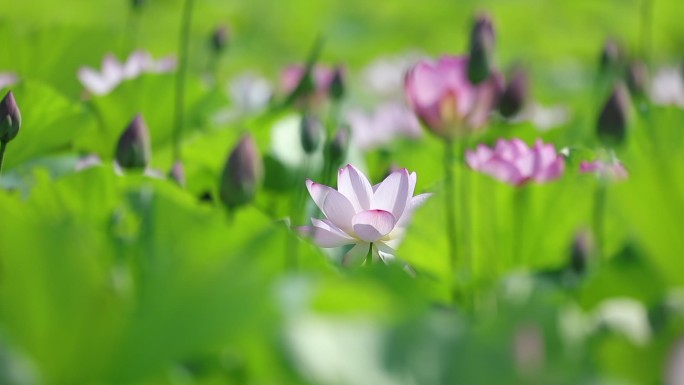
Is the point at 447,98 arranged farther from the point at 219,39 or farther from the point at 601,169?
the point at 219,39

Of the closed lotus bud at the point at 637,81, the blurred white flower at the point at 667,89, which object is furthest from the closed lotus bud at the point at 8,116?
the blurred white flower at the point at 667,89

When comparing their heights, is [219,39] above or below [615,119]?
above

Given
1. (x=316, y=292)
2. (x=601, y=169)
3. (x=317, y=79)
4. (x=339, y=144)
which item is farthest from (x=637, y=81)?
(x=316, y=292)

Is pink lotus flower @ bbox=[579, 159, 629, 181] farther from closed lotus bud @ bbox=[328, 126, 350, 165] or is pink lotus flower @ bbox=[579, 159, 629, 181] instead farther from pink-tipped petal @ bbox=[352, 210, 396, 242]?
closed lotus bud @ bbox=[328, 126, 350, 165]

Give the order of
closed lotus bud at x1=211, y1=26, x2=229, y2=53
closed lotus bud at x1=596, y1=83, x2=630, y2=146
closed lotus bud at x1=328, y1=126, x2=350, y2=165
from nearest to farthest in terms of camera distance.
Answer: closed lotus bud at x1=596, y1=83, x2=630, y2=146 < closed lotus bud at x1=328, y1=126, x2=350, y2=165 < closed lotus bud at x1=211, y1=26, x2=229, y2=53

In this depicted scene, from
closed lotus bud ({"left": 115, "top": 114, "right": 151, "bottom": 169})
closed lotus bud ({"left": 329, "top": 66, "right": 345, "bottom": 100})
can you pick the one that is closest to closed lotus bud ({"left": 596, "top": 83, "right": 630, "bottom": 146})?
closed lotus bud ({"left": 115, "top": 114, "right": 151, "bottom": 169})

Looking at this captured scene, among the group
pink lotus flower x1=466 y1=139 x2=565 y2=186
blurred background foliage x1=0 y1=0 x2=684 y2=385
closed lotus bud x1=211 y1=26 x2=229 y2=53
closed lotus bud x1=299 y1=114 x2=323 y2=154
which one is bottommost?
blurred background foliage x1=0 y1=0 x2=684 y2=385
